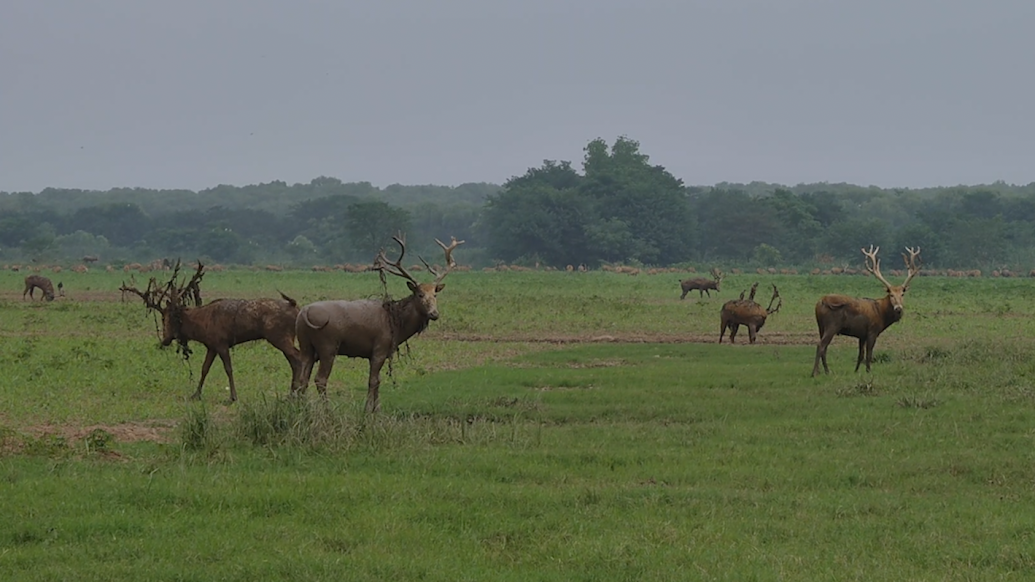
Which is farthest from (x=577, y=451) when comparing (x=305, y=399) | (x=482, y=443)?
(x=305, y=399)

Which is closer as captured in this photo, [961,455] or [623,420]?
[961,455]

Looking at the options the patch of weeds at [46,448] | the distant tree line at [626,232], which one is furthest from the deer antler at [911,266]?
the distant tree line at [626,232]

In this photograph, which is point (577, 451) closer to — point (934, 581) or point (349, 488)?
point (349, 488)

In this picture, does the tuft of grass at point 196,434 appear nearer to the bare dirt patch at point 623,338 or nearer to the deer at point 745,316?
the bare dirt patch at point 623,338

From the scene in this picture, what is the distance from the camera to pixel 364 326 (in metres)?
14.2

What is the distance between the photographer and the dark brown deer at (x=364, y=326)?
14.1 metres

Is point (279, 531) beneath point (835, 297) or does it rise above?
beneath

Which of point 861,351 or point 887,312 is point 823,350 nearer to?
point 861,351

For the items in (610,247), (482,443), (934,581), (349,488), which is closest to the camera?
(934,581)

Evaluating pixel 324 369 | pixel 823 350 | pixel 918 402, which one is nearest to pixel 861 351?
pixel 823 350

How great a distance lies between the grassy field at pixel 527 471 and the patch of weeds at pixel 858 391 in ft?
0.15

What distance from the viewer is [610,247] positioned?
91.6m

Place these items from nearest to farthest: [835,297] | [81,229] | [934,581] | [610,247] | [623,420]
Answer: [934,581] < [623,420] < [835,297] < [610,247] < [81,229]

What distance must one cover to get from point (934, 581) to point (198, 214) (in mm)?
133356
